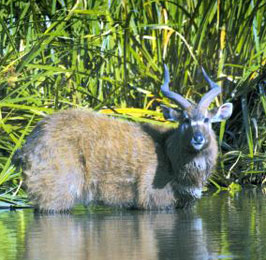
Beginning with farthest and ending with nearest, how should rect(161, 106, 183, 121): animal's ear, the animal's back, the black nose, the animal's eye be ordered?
rect(161, 106, 183, 121): animal's ear < the animal's eye < the black nose < the animal's back

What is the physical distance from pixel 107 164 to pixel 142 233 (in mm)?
2398

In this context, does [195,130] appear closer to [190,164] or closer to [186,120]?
[186,120]

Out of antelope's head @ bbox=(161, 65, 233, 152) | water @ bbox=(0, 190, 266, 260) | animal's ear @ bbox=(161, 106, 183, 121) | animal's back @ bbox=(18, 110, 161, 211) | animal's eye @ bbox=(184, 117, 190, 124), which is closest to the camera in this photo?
water @ bbox=(0, 190, 266, 260)

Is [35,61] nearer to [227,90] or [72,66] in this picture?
[72,66]

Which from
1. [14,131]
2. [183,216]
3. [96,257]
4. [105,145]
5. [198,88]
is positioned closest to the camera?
[96,257]

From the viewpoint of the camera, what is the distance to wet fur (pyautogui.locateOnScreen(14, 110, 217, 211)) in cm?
998

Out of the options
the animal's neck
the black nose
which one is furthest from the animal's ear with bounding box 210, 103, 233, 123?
the black nose

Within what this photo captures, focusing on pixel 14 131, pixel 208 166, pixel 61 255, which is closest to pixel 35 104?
pixel 14 131

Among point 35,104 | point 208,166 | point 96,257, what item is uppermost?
point 35,104

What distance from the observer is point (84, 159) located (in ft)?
33.5

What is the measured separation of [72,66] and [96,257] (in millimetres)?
6455

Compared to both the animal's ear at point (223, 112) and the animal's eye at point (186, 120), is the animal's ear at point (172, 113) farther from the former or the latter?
the animal's ear at point (223, 112)

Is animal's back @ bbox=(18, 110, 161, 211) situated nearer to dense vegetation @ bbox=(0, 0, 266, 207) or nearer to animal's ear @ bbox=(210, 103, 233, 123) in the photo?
animal's ear @ bbox=(210, 103, 233, 123)

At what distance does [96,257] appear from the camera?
259 inches
